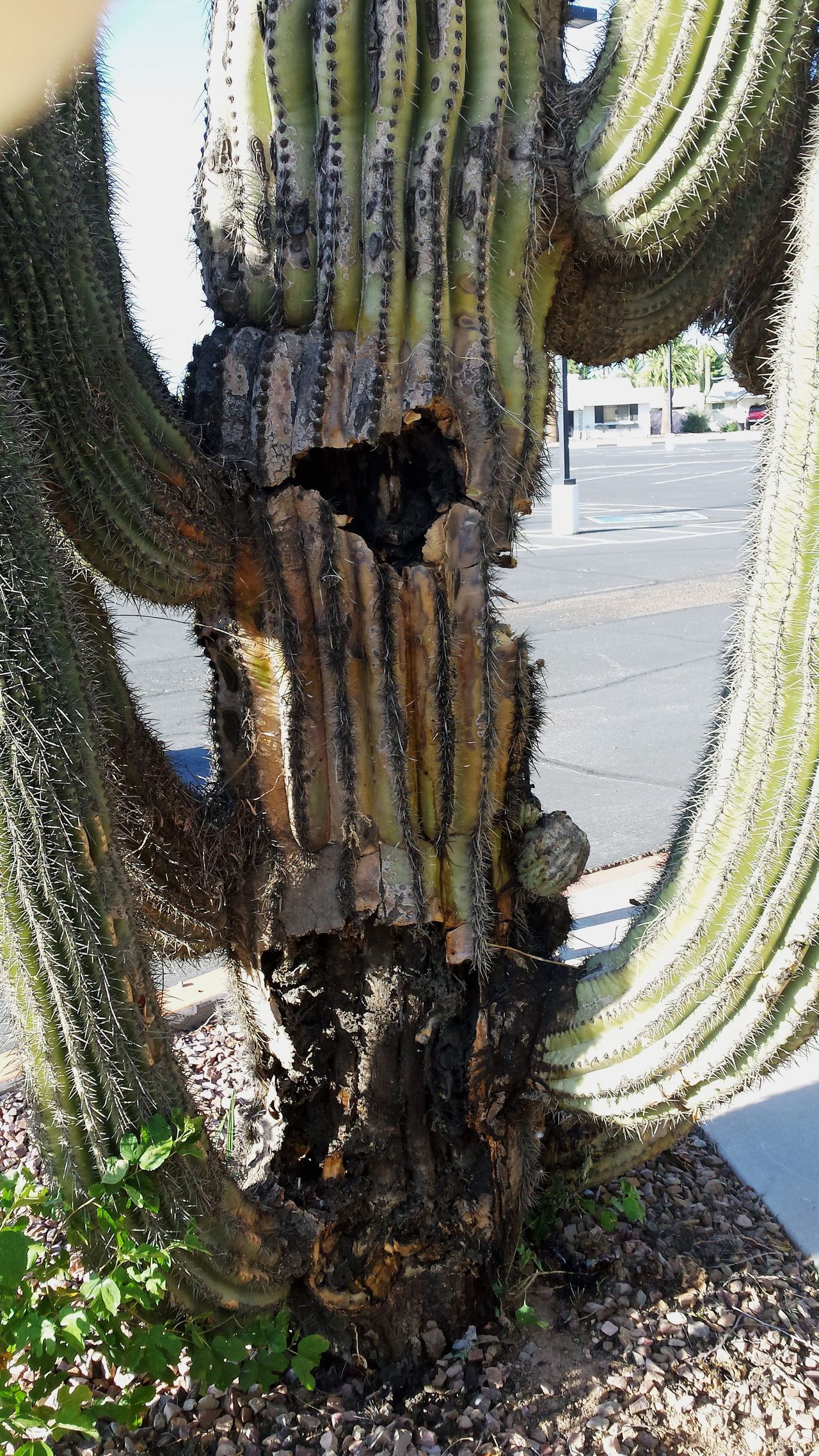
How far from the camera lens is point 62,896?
57.5 inches

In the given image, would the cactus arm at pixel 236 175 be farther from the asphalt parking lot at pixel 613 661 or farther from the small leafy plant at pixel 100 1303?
the small leafy plant at pixel 100 1303

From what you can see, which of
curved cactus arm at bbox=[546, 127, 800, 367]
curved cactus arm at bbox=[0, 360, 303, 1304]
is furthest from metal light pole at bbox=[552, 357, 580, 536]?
curved cactus arm at bbox=[0, 360, 303, 1304]

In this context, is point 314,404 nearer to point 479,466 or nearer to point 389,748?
point 479,466

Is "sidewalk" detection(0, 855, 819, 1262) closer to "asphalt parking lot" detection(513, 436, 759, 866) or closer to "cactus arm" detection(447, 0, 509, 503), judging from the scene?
"asphalt parking lot" detection(513, 436, 759, 866)

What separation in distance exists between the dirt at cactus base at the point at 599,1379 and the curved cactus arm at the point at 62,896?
425 millimetres

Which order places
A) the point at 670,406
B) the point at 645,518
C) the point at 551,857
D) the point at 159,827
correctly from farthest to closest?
the point at 670,406
the point at 645,518
the point at 551,857
the point at 159,827

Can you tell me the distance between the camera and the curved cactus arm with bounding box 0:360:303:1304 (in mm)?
1403

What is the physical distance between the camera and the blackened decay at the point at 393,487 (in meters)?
1.86

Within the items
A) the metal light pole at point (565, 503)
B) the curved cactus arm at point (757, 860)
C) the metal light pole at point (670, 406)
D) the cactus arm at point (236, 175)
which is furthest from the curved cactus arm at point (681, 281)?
the metal light pole at point (670, 406)

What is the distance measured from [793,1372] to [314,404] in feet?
6.21

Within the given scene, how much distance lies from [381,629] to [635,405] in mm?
63052

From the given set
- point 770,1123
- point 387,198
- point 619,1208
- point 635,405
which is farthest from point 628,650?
point 635,405

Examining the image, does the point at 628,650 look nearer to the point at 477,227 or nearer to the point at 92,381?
the point at 477,227

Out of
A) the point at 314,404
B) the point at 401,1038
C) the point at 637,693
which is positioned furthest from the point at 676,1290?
the point at 637,693
